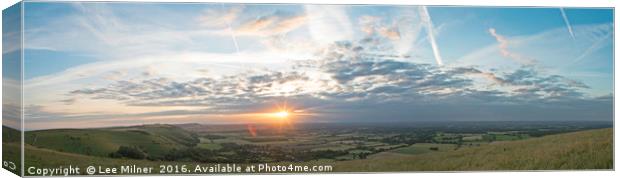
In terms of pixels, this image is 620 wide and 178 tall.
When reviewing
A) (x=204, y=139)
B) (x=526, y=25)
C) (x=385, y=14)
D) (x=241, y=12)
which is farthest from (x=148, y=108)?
(x=526, y=25)

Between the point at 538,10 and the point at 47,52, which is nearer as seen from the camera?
the point at 47,52

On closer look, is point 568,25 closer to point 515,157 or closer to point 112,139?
point 515,157

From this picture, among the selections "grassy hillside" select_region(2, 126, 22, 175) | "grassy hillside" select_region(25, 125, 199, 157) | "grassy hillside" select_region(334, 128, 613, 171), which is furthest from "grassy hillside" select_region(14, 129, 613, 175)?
"grassy hillside" select_region(2, 126, 22, 175)

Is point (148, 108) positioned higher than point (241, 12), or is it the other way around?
point (241, 12)

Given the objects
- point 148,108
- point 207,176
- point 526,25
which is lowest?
point 207,176

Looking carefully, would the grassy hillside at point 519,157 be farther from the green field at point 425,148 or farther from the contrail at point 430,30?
the contrail at point 430,30

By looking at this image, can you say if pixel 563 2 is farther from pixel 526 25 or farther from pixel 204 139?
pixel 204 139

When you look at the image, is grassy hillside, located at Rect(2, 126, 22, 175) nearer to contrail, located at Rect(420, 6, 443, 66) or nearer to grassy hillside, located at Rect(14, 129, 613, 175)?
grassy hillside, located at Rect(14, 129, 613, 175)
